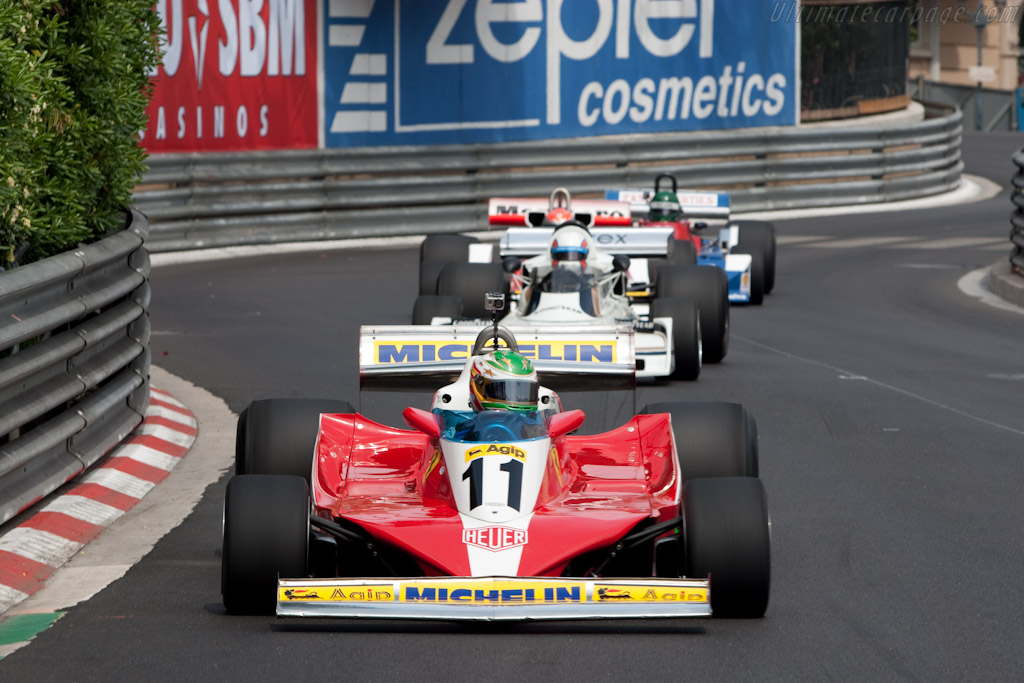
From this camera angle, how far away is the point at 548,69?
26.5 meters

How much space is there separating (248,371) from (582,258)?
2.72 meters

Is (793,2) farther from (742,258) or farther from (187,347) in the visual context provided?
(187,347)

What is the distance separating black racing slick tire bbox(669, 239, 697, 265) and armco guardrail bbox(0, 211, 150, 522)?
22.5 feet

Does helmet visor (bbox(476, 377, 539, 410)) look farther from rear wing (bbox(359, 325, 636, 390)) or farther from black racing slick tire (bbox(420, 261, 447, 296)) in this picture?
black racing slick tire (bbox(420, 261, 447, 296))

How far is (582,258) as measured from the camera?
13.7m

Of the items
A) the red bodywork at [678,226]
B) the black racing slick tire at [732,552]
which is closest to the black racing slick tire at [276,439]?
the black racing slick tire at [732,552]

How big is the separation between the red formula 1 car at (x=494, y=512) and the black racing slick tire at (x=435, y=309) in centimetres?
517

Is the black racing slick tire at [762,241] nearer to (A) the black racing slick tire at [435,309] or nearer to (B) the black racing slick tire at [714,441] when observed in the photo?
(A) the black racing slick tire at [435,309]

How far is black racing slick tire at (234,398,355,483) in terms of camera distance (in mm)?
7699

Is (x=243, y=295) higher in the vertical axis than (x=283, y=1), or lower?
lower

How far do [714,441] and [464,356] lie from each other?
1.51m

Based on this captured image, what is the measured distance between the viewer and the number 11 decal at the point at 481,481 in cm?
682

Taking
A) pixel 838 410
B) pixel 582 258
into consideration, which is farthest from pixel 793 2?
pixel 838 410

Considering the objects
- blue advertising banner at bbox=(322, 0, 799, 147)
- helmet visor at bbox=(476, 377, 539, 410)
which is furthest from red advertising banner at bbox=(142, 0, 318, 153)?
helmet visor at bbox=(476, 377, 539, 410)
